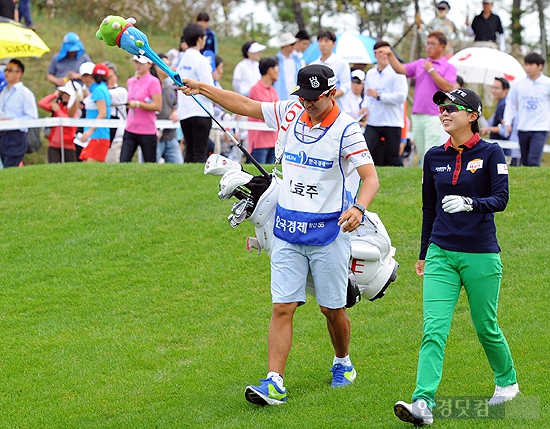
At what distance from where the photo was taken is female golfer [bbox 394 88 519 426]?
5.69m

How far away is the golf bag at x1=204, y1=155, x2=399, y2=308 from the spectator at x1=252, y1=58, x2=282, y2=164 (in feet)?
23.4

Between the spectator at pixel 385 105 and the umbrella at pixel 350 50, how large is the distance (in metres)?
3.76

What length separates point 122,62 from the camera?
81.3 ft

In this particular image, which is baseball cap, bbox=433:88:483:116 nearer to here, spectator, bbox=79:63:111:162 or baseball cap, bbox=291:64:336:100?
baseball cap, bbox=291:64:336:100

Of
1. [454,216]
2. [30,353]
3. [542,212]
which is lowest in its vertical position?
[30,353]

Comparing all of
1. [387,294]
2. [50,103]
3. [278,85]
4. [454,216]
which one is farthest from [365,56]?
[454,216]

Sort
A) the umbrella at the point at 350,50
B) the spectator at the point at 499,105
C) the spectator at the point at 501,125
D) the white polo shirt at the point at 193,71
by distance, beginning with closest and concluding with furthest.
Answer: the white polo shirt at the point at 193,71 < the spectator at the point at 501,125 < the spectator at the point at 499,105 < the umbrella at the point at 350,50

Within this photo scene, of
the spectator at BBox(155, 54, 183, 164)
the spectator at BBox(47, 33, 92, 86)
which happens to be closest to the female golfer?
the spectator at BBox(155, 54, 183, 164)

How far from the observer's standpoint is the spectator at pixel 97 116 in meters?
14.2

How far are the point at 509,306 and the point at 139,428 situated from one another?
3958 millimetres

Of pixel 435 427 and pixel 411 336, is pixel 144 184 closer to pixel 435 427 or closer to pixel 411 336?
pixel 411 336

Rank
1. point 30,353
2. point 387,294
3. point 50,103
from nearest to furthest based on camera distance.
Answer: point 30,353 → point 387,294 → point 50,103

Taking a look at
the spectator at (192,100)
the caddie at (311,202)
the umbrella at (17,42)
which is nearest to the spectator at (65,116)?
the umbrella at (17,42)

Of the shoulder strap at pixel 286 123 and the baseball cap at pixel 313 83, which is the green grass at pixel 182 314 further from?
the baseball cap at pixel 313 83
